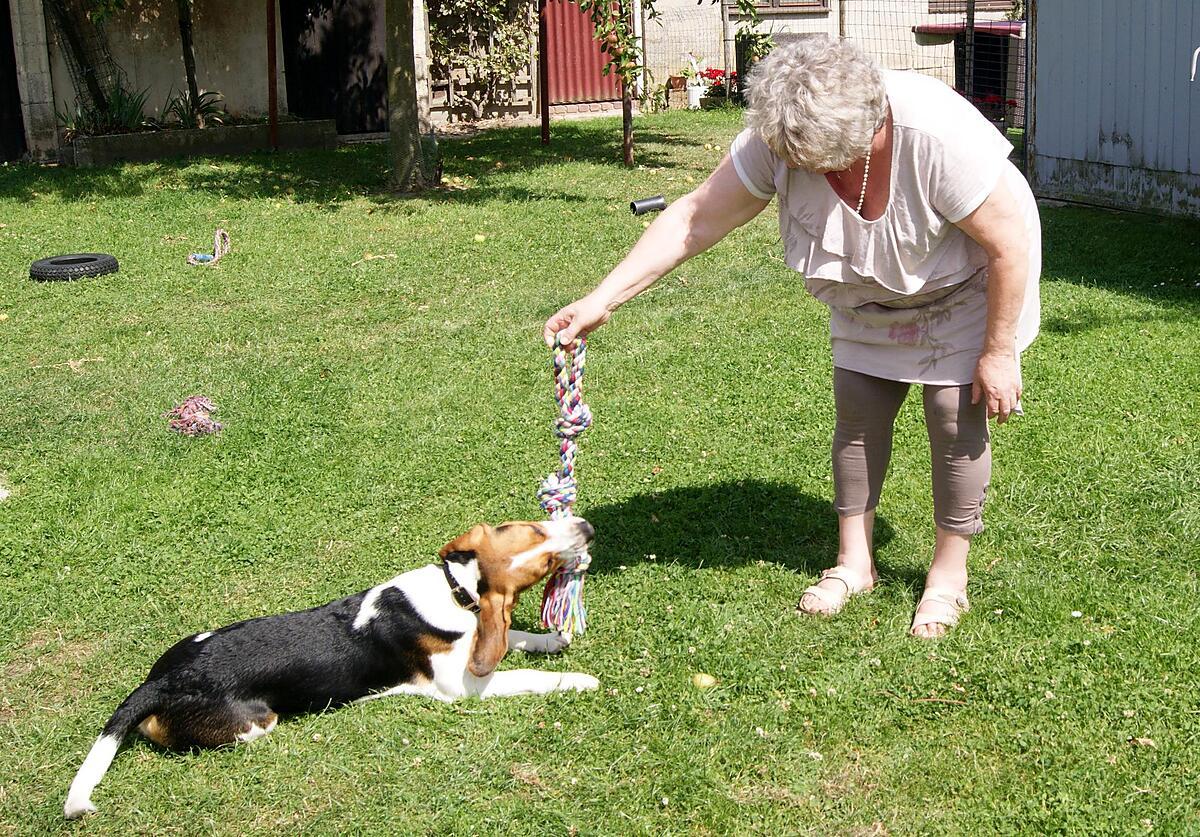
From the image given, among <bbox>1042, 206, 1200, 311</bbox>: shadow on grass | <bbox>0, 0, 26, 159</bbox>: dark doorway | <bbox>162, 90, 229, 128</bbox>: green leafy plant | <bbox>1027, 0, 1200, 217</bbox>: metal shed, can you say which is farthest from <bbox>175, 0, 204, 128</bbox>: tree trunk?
<bbox>1042, 206, 1200, 311</bbox>: shadow on grass

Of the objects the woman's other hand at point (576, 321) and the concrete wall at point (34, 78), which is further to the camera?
the concrete wall at point (34, 78)

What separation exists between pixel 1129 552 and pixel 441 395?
3456 mm

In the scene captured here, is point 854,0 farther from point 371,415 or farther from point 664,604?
point 664,604

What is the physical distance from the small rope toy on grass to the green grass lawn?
0.69 feet

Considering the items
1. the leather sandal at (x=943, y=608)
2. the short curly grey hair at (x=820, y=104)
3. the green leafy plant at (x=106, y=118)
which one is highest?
the green leafy plant at (x=106, y=118)

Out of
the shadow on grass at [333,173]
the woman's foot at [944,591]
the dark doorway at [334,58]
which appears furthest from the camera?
the dark doorway at [334,58]

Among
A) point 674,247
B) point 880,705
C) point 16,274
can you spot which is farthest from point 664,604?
point 16,274

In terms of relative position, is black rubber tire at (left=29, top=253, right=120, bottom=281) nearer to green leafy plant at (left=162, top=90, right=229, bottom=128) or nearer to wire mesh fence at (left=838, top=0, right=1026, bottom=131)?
green leafy plant at (left=162, top=90, right=229, bottom=128)

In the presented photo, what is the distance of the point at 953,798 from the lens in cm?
321

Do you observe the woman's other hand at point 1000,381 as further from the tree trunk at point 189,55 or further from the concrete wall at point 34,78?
the tree trunk at point 189,55

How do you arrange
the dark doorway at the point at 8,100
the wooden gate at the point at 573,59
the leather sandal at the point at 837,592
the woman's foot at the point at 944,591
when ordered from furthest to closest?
the wooden gate at the point at 573,59
the dark doorway at the point at 8,100
the leather sandal at the point at 837,592
the woman's foot at the point at 944,591

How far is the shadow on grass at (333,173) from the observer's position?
11781 mm

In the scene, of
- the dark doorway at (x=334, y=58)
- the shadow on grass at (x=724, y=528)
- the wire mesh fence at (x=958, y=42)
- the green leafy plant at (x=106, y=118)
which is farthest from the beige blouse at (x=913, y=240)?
the dark doorway at (x=334, y=58)

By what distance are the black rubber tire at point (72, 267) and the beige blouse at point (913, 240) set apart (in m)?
6.58
